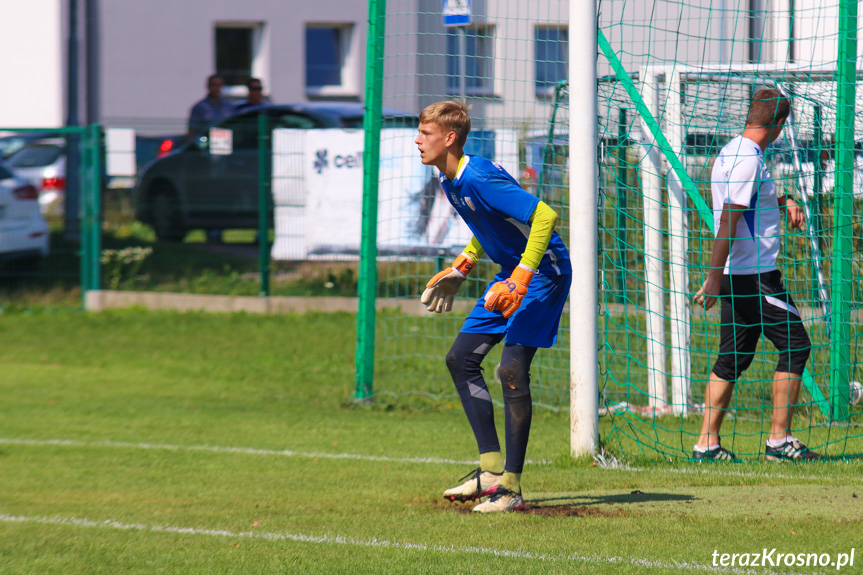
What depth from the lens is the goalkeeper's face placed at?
4887mm

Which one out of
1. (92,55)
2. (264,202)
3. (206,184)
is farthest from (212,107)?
(92,55)

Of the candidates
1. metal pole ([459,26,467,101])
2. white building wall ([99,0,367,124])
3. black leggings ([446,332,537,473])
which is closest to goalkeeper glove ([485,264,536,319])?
black leggings ([446,332,537,473])

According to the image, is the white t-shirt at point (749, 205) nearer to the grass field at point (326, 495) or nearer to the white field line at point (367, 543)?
the grass field at point (326, 495)

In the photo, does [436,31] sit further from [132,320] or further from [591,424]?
[132,320]

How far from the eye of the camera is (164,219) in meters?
14.0

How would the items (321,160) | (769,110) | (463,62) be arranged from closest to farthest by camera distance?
(769,110), (463,62), (321,160)

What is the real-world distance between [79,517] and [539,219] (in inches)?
111

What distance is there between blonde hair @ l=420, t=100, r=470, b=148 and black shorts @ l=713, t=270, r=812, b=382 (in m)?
1.93

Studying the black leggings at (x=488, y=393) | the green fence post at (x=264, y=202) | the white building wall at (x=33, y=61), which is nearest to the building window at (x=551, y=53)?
the black leggings at (x=488, y=393)

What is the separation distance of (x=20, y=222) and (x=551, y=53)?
29.8 feet

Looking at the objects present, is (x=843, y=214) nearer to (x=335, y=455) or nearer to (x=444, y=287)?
(x=444, y=287)

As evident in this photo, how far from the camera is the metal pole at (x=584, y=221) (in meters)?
5.95

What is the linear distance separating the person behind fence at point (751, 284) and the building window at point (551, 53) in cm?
178

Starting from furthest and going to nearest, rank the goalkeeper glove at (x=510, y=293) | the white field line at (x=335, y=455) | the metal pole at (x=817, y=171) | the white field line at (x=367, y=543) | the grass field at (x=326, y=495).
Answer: the metal pole at (x=817, y=171)
the white field line at (x=335, y=455)
the goalkeeper glove at (x=510, y=293)
the grass field at (x=326, y=495)
the white field line at (x=367, y=543)
